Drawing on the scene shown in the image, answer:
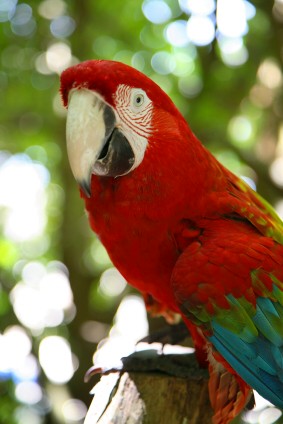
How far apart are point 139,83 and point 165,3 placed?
158 centimetres

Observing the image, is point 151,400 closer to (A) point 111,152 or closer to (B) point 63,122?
(A) point 111,152

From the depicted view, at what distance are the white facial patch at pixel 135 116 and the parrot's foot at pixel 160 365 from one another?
524mm

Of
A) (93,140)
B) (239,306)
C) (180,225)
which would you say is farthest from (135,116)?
(239,306)

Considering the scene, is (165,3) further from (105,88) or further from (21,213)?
(105,88)

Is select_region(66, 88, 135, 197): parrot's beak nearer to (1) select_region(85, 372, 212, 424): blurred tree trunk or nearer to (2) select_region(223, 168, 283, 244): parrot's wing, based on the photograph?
(2) select_region(223, 168, 283, 244): parrot's wing

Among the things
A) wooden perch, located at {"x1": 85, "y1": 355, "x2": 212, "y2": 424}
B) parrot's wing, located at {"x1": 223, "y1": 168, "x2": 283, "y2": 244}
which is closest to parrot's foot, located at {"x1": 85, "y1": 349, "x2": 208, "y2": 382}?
wooden perch, located at {"x1": 85, "y1": 355, "x2": 212, "y2": 424}

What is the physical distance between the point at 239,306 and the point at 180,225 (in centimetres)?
25

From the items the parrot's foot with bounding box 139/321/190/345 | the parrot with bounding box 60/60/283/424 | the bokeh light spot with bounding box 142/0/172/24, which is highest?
the bokeh light spot with bounding box 142/0/172/24

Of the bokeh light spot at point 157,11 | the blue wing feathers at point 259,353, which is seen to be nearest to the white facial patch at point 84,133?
the blue wing feathers at point 259,353

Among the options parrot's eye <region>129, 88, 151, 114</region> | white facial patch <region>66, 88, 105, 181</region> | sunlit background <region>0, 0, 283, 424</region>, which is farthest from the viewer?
sunlit background <region>0, 0, 283, 424</region>

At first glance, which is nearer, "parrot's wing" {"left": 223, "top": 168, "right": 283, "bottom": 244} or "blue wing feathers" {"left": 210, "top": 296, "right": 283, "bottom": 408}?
"blue wing feathers" {"left": 210, "top": 296, "right": 283, "bottom": 408}

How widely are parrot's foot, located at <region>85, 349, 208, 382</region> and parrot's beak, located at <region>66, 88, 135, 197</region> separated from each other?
0.50 metres

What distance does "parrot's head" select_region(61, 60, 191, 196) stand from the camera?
133 cm

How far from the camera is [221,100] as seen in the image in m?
2.97
